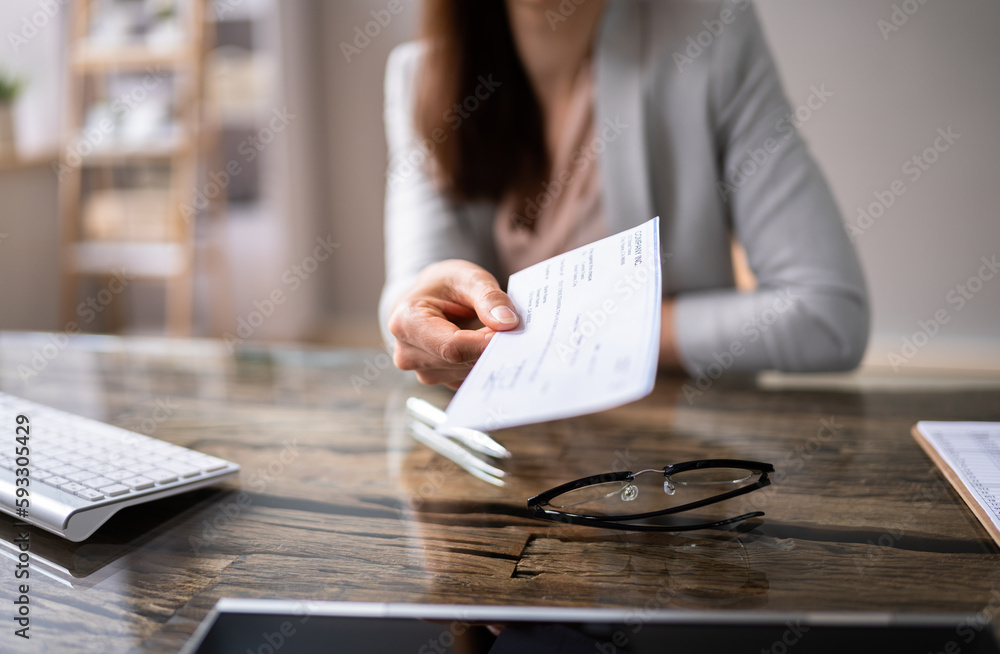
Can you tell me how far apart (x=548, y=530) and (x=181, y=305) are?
2632 millimetres

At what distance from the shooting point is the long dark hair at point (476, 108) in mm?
1218

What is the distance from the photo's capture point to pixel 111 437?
70 cm

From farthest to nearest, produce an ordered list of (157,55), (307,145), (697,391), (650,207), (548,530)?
(307,145)
(157,55)
(650,207)
(697,391)
(548,530)

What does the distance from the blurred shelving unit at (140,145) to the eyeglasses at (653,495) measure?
101 inches

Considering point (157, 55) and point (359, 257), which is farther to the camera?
point (359, 257)

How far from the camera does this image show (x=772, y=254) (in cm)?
105

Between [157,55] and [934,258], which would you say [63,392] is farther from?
[934,258]

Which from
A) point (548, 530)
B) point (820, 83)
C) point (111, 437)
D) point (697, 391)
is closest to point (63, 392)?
point (111, 437)

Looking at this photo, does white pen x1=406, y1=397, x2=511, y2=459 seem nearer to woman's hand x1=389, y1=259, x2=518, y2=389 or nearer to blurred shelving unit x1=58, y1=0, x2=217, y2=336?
woman's hand x1=389, y1=259, x2=518, y2=389

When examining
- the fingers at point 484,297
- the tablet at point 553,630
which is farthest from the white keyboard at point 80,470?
the fingers at point 484,297

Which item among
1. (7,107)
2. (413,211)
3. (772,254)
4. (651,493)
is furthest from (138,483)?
(7,107)

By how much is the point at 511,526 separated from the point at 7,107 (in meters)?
2.79

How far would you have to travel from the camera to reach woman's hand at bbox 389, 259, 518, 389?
607 millimetres

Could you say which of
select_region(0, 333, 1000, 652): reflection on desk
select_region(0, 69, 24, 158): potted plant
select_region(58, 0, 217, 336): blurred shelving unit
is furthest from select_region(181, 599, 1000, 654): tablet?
select_region(0, 69, 24, 158): potted plant
